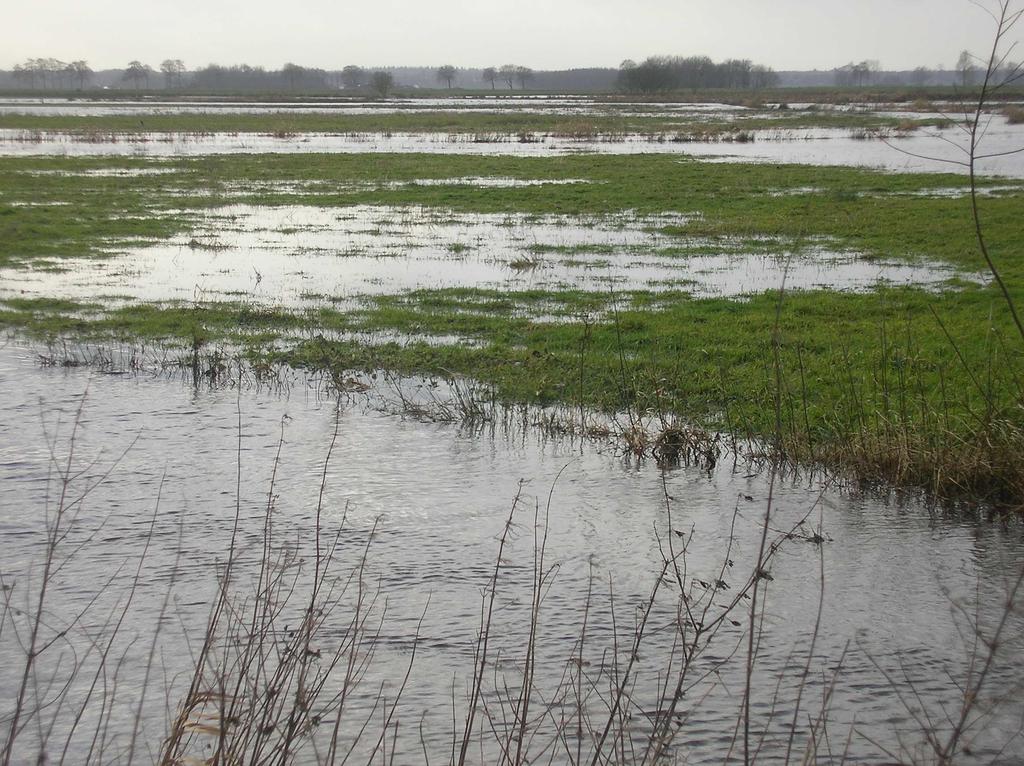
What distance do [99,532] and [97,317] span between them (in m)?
7.98

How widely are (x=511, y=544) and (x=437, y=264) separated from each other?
38.9 ft

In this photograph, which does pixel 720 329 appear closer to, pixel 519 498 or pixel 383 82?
pixel 519 498

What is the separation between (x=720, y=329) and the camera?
13367 millimetres

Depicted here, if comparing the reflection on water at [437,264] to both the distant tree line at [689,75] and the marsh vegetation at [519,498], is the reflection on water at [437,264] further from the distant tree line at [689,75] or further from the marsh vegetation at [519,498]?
the distant tree line at [689,75]

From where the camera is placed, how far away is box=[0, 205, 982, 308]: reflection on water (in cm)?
1655

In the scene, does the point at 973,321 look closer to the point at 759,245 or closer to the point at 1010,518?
the point at 1010,518

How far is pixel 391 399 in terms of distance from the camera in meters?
11.2

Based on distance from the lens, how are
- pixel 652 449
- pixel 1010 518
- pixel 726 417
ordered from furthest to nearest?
pixel 726 417
pixel 652 449
pixel 1010 518

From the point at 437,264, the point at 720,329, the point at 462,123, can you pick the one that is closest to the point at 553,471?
the point at 720,329

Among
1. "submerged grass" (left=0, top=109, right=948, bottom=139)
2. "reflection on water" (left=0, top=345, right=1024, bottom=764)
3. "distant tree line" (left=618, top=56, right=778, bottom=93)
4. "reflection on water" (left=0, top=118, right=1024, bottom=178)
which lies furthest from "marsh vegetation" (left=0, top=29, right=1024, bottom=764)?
"distant tree line" (left=618, top=56, right=778, bottom=93)

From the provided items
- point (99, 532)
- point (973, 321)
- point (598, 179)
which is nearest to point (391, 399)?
point (99, 532)

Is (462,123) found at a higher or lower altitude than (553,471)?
higher

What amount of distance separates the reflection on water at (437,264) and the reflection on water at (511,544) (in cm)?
604

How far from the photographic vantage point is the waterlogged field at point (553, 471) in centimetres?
→ 550
